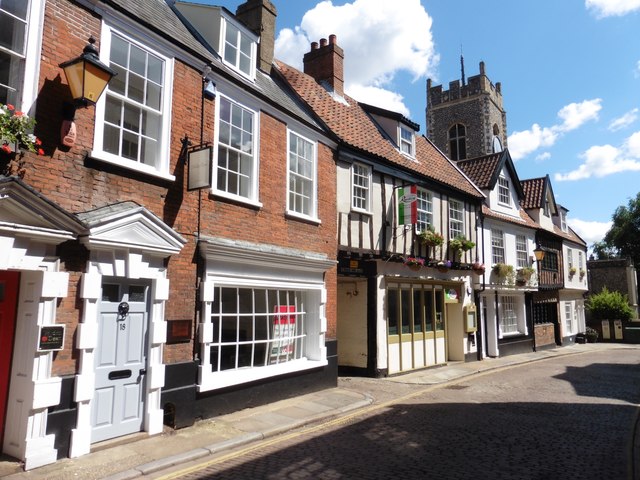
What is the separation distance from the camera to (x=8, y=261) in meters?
5.65

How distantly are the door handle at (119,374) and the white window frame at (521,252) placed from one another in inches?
765

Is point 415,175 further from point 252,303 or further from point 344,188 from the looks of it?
point 252,303

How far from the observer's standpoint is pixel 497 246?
813 inches

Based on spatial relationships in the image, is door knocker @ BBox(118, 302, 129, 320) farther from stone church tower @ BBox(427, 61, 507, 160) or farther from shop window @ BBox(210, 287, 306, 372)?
stone church tower @ BBox(427, 61, 507, 160)

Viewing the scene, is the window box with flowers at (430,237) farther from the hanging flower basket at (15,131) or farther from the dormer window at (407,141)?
the hanging flower basket at (15,131)

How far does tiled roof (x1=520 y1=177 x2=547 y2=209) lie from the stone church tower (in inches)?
598

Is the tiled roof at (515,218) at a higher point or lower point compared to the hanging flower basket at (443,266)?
higher

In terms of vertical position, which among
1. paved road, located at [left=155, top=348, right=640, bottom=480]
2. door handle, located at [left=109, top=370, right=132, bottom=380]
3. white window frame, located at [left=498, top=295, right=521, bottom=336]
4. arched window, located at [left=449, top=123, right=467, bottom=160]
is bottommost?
paved road, located at [left=155, top=348, right=640, bottom=480]

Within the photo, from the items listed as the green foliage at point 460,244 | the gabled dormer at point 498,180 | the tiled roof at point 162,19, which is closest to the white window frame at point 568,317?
the gabled dormer at point 498,180

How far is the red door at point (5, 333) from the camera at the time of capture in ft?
19.9

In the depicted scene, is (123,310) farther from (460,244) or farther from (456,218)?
(456,218)

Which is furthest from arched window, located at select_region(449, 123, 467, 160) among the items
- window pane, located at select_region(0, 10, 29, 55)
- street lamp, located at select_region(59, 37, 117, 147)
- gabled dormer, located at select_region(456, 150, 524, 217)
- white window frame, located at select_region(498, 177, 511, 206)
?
window pane, located at select_region(0, 10, 29, 55)

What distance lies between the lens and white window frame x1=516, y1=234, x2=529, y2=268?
2226 centimetres

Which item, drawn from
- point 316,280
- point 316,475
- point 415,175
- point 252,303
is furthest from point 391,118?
point 316,475
